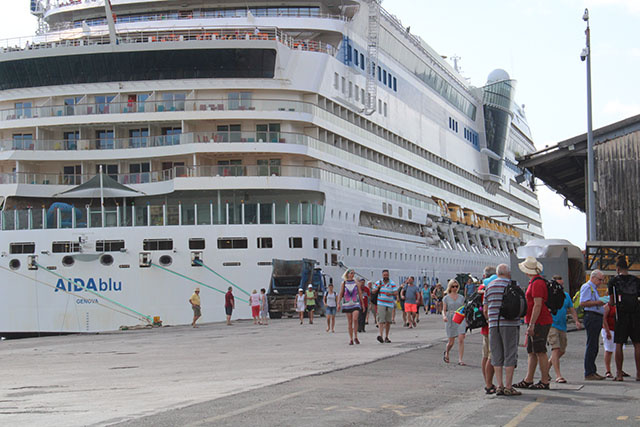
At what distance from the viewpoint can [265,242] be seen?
115ft

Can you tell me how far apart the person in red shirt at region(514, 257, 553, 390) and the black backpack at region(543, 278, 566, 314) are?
107mm

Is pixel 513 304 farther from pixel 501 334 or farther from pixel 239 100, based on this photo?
pixel 239 100

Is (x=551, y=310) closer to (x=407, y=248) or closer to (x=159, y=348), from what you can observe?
(x=159, y=348)

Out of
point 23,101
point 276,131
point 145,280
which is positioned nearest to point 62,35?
point 23,101

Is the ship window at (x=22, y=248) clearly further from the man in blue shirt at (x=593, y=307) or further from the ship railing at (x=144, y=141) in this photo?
the man in blue shirt at (x=593, y=307)

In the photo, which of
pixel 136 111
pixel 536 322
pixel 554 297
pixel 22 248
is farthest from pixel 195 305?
pixel 536 322

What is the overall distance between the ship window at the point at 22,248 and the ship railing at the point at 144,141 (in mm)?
4175

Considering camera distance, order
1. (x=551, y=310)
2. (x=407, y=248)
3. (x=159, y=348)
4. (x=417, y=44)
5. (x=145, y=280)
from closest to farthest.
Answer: (x=551, y=310), (x=159, y=348), (x=145, y=280), (x=407, y=248), (x=417, y=44)

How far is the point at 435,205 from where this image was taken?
61.2 m

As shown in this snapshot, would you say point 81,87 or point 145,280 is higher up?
point 81,87

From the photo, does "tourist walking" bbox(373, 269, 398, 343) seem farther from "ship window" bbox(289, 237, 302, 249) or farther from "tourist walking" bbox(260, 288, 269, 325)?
"ship window" bbox(289, 237, 302, 249)

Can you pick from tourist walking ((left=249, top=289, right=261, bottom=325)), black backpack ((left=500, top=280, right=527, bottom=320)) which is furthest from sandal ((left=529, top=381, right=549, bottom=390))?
tourist walking ((left=249, top=289, right=261, bottom=325))

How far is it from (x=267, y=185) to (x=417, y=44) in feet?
90.1

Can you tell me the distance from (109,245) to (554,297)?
79.6 ft
